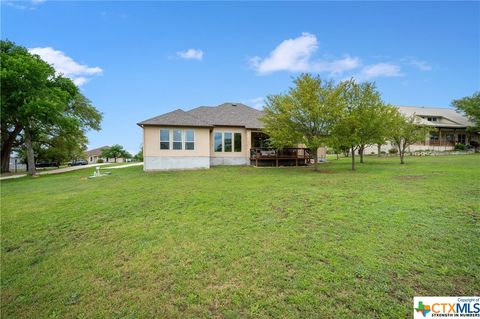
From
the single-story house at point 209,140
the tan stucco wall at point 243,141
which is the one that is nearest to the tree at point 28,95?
the single-story house at point 209,140

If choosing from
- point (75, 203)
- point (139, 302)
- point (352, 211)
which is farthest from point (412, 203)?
point (75, 203)

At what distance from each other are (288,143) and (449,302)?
12.1 m

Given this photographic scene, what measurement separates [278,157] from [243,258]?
633 inches

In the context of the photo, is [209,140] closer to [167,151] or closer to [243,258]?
[167,151]

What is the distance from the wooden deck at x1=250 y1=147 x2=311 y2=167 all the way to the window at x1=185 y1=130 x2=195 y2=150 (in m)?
5.16

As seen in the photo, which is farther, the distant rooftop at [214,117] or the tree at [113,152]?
the tree at [113,152]

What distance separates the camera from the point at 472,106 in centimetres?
3278

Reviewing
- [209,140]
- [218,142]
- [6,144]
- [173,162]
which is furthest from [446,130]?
[6,144]

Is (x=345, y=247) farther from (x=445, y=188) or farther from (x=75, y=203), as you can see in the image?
(x=75, y=203)

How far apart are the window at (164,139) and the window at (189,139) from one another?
133 centimetres

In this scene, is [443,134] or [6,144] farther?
[443,134]

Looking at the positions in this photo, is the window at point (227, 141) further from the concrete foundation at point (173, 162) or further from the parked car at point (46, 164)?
the parked car at point (46, 164)

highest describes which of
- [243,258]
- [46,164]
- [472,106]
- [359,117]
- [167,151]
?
[472,106]

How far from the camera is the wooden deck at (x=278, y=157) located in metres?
19.5
